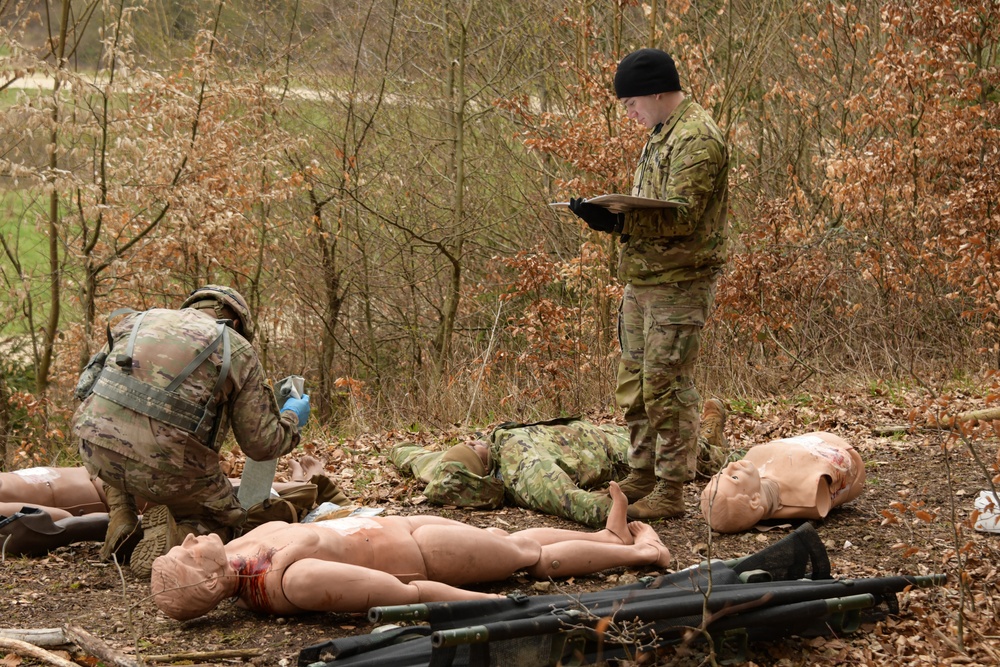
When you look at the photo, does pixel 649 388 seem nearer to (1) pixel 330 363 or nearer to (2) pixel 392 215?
(2) pixel 392 215

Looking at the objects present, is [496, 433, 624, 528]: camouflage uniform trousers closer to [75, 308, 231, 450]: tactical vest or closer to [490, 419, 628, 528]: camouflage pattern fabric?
[490, 419, 628, 528]: camouflage pattern fabric

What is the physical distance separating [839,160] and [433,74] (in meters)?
5.20

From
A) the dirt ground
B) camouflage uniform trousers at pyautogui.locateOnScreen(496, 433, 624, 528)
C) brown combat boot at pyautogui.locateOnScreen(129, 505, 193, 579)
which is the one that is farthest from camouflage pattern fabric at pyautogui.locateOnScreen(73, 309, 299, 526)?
camouflage uniform trousers at pyautogui.locateOnScreen(496, 433, 624, 528)

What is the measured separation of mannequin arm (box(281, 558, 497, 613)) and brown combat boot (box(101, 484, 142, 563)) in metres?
1.37

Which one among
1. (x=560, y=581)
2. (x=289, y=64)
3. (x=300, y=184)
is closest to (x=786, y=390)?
(x=560, y=581)

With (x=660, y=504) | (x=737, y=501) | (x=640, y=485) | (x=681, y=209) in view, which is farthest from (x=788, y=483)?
(x=681, y=209)

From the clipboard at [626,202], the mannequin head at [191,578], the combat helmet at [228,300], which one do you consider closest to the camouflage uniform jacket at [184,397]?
the combat helmet at [228,300]

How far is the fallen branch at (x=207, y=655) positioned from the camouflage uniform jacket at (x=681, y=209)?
2.54m

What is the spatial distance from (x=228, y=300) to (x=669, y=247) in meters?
2.09

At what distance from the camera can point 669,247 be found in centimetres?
480

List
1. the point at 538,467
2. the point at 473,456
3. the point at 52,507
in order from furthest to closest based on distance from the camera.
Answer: the point at 473,456 → the point at 538,467 → the point at 52,507

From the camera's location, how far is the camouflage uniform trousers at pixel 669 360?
190 inches

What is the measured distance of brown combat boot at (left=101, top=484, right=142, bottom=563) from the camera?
4.59 metres

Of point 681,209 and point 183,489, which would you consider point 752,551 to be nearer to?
point 681,209
